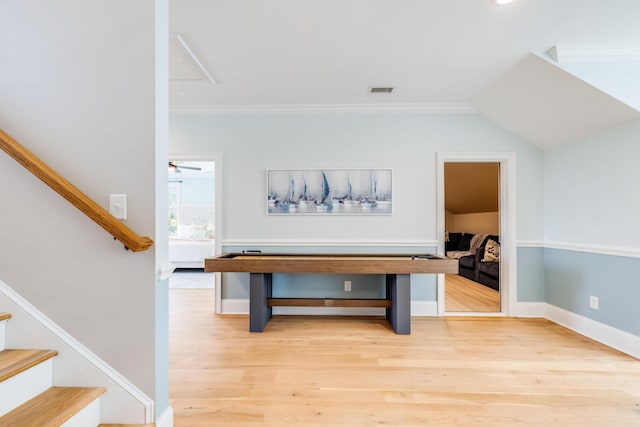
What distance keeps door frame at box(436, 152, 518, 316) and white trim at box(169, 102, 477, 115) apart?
1.77 feet

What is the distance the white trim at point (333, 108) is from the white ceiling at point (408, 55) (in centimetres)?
2

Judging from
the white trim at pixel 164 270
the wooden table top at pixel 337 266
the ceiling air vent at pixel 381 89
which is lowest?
the wooden table top at pixel 337 266

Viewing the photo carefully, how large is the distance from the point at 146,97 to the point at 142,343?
1.24 m

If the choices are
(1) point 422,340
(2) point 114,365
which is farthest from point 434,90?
(2) point 114,365

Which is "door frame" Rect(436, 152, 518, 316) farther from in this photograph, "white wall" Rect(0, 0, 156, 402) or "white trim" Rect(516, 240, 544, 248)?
"white wall" Rect(0, 0, 156, 402)

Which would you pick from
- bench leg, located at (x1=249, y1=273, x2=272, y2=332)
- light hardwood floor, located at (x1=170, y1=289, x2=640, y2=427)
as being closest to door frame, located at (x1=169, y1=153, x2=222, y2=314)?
light hardwood floor, located at (x1=170, y1=289, x2=640, y2=427)

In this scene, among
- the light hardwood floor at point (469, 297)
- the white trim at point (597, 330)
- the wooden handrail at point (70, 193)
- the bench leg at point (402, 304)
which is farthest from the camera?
the light hardwood floor at point (469, 297)

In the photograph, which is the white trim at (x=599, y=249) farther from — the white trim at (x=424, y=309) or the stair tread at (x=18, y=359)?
the stair tread at (x=18, y=359)

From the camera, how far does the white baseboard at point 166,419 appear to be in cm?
143

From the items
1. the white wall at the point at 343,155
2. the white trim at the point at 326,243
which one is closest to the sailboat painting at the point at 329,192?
the white wall at the point at 343,155

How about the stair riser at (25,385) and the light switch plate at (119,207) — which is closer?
the stair riser at (25,385)

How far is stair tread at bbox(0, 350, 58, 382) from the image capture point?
1205 millimetres

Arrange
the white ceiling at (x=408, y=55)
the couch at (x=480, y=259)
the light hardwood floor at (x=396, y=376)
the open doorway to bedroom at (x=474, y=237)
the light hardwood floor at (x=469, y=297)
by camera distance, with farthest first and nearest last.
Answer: the couch at (x=480, y=259)
the open doorway to bedroom at (x=474, y=237)
the light hardwood floor at (x=469, y=297)
the white ceiling at (x=408, y=55)
the light hardwood floor at (x=396, y=376)

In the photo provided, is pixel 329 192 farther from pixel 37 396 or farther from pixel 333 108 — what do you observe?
pixel 37 396
